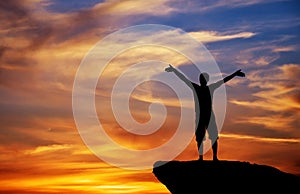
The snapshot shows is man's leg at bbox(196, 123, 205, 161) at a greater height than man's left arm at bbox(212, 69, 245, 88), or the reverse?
man's left arm at bbox(212, 69, 245, 88)

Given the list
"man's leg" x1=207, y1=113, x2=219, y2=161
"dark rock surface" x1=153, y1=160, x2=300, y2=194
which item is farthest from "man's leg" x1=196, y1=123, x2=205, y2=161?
"dark rock surface" x1=153, y1=160, x2=300, y2=194

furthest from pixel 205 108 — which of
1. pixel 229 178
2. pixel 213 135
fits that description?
pixel 229 178

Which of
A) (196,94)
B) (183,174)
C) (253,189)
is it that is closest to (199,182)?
(183,174)

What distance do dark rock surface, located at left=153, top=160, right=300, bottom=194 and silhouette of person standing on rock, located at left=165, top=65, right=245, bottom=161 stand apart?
2.31 ft

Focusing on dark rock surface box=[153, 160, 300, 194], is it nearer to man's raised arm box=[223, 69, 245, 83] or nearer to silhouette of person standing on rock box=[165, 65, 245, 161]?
silhouette of person standing on rock box=[165, 65, 245, 161]

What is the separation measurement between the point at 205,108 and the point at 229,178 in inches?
126

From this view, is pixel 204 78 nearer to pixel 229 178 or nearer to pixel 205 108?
pixel 205 108

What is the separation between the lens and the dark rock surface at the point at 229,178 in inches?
768

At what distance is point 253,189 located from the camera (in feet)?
63.7

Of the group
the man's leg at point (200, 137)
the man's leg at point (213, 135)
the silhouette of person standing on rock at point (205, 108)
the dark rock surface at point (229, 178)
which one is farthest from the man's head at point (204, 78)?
the dark rock surface at point (229, 178)

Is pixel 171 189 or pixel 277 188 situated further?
pixel 171 189

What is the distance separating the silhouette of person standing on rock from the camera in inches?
806

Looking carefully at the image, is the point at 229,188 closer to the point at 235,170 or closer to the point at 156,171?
the point at 235,170

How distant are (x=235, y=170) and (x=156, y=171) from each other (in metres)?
3.72
